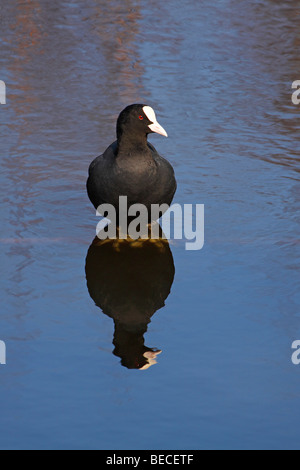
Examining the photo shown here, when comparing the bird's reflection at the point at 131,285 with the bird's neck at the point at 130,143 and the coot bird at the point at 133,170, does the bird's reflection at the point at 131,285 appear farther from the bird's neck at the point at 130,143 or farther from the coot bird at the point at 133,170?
the bird's neck at the point at 130,143

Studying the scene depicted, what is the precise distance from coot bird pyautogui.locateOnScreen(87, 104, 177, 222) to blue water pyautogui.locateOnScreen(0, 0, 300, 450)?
41cm

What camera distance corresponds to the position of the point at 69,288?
5.21m

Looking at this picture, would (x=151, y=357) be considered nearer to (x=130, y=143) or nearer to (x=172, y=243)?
(x=172, y=243)

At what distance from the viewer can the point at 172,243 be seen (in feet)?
19.1

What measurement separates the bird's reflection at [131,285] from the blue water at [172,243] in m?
0.05

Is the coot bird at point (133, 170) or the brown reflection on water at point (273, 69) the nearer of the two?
the coot bird at point (133, 170)

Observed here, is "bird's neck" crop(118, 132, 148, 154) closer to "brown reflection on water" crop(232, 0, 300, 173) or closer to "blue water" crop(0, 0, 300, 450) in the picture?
"blue water" crop(0, 0, 300, 450)

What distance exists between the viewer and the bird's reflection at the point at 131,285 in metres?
4.62

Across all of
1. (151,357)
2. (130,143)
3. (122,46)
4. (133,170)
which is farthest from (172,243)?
(122,46)

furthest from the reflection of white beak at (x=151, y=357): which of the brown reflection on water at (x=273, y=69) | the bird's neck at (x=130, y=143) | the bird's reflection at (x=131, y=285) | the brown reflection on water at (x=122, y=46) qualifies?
the brown reflection on water at (x=122, y=46)

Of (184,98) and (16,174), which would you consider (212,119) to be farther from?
(16,174)

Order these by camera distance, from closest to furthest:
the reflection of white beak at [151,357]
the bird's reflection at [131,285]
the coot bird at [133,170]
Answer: the reflection of white beak at [151,357]
the bird's reflection at [131,285]
the coot bird at [133,170]

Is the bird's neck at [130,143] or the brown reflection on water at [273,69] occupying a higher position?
the brown reflection on water at [273,69]

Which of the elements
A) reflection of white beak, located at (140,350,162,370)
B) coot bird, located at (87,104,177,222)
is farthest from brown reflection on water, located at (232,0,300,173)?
reflection of white beak, located at (140,350,162,370)
